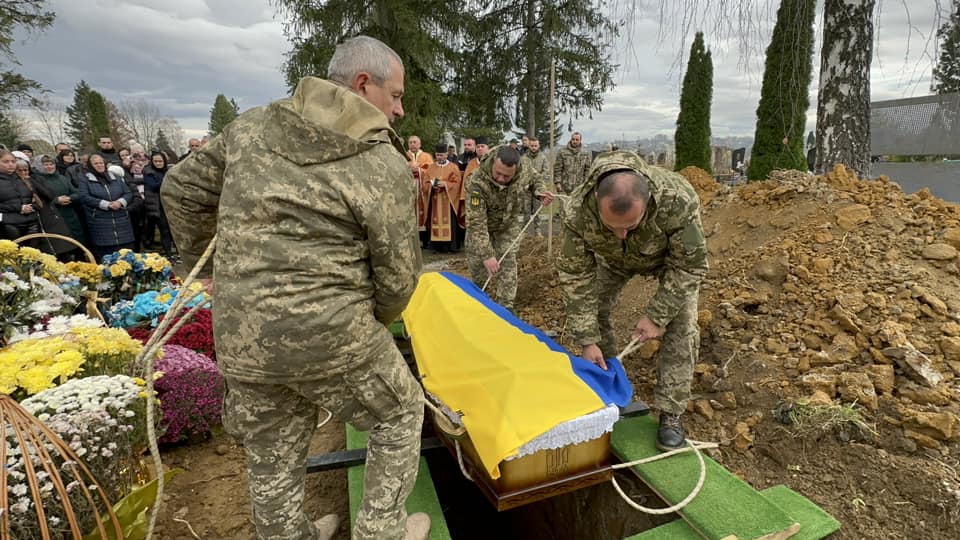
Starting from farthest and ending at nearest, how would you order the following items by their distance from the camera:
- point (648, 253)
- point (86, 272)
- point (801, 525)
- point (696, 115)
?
point (696, 115) < point (86, 272) < point (648, 253) < point (801, 525)

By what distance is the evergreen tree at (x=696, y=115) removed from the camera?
36.1 feet

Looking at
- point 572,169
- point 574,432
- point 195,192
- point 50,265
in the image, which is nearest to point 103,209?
point 50,265

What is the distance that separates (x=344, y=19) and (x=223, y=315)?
11.1 metres

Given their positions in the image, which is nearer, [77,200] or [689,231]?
[689,231]

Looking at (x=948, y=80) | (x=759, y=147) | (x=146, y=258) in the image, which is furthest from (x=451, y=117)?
(x=948, y=80)

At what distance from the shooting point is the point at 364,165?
→ 141 cm

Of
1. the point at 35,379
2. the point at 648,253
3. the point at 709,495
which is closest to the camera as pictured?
the point at 35,379

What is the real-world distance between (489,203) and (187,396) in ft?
9.48

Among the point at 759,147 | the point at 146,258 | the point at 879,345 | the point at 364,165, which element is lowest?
the point at 879,345

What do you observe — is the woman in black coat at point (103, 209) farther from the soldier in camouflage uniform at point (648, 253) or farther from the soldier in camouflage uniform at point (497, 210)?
the soldier in camouflage uniform at point (648, 253)

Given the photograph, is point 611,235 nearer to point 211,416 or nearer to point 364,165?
point 364,165

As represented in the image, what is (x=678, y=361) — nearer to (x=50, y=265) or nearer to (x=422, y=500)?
(x=422, y=500)

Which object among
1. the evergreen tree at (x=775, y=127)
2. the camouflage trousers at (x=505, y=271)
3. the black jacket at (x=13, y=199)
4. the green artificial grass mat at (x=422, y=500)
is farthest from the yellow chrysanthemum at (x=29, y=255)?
the evergreen tree at (x=775, y=127)

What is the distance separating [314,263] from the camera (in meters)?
1.39
